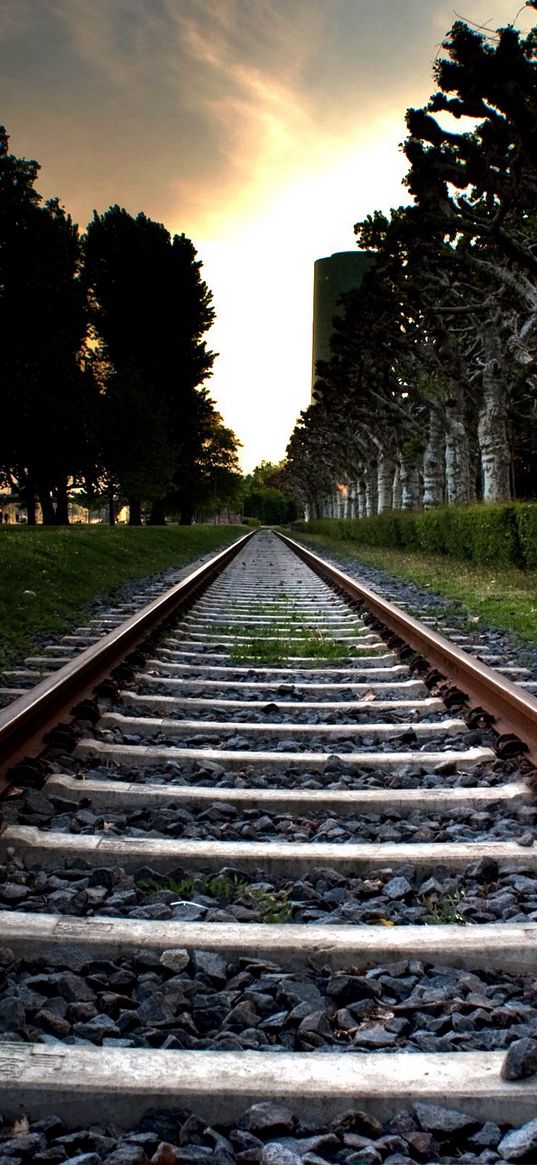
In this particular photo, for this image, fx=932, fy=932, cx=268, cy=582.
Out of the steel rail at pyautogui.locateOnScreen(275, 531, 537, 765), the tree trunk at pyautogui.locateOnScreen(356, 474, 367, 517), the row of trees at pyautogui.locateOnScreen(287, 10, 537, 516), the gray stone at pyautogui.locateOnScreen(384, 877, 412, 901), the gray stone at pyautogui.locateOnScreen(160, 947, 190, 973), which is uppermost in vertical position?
the row of trees at pyautogui.locateOnScreen(287, 10, 537, 516)

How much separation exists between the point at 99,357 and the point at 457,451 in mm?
24404

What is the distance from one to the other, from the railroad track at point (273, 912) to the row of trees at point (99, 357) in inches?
1057

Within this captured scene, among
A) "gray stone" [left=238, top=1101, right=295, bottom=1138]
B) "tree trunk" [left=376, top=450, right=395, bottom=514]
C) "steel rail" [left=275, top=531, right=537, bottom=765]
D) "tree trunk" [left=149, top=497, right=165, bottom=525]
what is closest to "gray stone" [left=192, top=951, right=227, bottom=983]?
"gray stone" [left=238, top=1101, right=295, bottom=1138]

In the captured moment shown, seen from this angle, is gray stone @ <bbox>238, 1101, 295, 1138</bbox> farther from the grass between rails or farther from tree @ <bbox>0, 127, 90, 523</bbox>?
tree @ <bbox>0, 127, 90, 523</bbox>

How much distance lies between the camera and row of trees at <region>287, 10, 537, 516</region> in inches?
581

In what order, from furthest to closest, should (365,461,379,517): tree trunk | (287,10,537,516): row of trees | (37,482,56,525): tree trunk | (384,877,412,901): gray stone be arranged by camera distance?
(365,461,379,517): tree trunk
(37,482,56,525): tree trunk
(287,10,537,516): row of trees
(384,877,412,901): gray stone

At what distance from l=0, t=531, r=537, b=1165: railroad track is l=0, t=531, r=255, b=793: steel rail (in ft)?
0.08

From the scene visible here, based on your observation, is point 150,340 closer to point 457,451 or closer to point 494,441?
point 457,451

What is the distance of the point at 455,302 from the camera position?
2570 cm

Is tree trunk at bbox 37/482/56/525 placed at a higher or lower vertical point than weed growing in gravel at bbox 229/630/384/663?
higher

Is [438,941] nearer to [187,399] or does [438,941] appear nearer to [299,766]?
[299,766]

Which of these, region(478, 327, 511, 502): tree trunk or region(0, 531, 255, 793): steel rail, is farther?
region(478, 327, 511, 502): tree trunk

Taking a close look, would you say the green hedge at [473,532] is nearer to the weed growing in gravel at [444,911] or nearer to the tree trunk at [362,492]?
the weed growing in gravel at [444,911]

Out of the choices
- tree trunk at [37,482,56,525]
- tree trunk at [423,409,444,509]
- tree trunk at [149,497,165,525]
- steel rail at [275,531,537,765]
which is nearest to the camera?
steel rail at [275,531,537,765]
